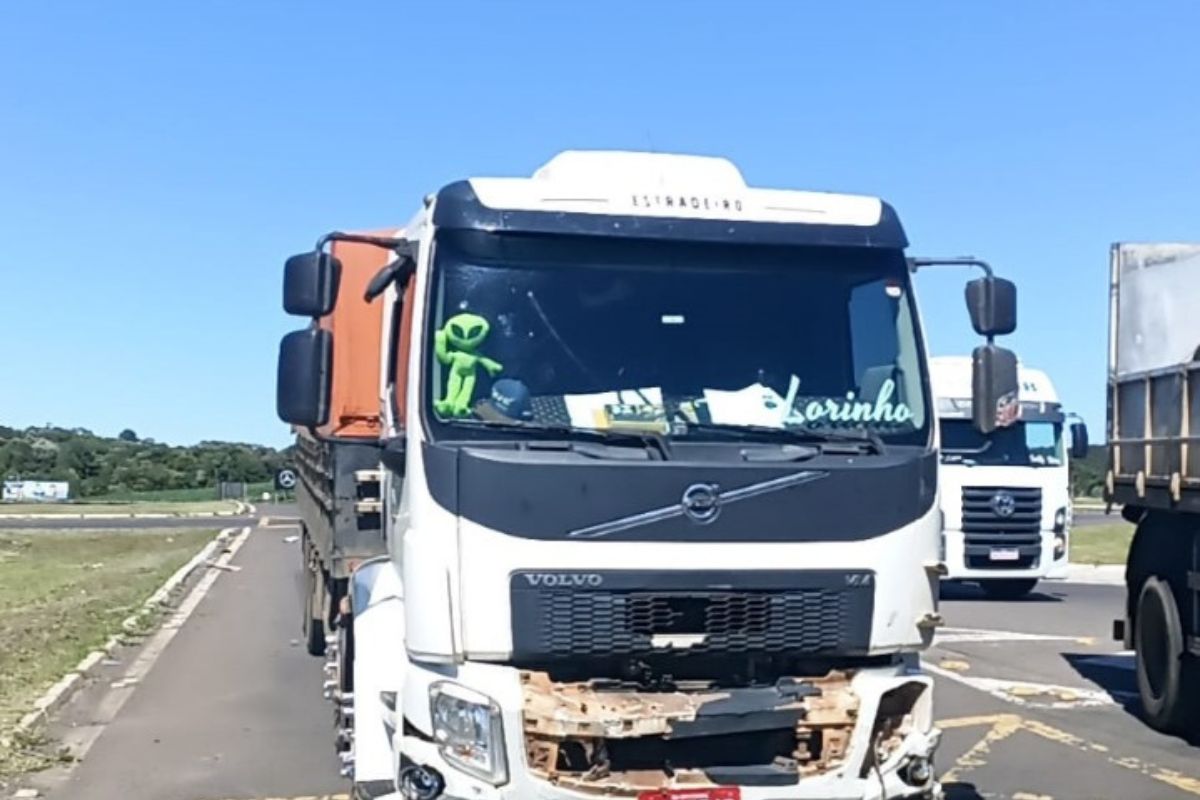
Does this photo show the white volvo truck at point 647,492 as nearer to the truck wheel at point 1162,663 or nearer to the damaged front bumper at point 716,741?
the damaged front bumper at point 716,741

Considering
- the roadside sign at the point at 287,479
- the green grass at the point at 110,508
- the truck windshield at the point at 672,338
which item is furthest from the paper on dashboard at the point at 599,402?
the green grass at the point at 110,508

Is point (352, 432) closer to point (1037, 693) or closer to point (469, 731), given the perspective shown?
point (469, 731)

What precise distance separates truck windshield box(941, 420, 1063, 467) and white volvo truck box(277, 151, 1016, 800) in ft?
45.3

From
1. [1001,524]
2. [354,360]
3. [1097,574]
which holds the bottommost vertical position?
[1097,574]

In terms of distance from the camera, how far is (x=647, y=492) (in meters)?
6.10

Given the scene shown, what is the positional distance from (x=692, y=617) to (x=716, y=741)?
0.49 m

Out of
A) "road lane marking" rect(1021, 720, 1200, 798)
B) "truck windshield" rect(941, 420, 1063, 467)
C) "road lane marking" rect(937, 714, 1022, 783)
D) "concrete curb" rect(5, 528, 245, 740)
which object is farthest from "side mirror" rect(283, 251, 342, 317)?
"truck windshield" rect(941, 420, 1063, 467)

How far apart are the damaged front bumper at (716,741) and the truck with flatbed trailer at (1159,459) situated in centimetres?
500

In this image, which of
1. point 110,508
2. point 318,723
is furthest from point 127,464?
point 318,723

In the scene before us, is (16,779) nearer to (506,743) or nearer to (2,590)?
(506,743)

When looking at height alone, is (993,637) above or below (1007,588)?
below

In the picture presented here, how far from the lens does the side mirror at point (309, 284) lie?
6.71 meters

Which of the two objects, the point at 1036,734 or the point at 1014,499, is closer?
the point at 1036,734

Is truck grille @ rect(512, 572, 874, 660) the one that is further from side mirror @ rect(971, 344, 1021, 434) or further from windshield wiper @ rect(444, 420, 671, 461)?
side mirror @ rect(971, 344, 1021, 434)
